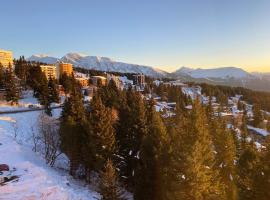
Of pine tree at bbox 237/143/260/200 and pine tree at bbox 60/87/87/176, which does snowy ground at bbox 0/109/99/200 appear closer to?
pine tree at bbox 60/87/87/176

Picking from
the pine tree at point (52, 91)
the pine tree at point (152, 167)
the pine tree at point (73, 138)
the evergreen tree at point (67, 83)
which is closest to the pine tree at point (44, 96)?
the pine tree at point (52, 91)

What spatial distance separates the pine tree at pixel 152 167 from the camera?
1080 inches

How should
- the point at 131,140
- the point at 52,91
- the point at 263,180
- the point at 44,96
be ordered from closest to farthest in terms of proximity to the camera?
the point at 263,180 < the point at 131,140 < the point at 44,96 < the point at 52,91

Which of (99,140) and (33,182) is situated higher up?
(99,140)

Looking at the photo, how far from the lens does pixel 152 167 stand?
93.0 ft

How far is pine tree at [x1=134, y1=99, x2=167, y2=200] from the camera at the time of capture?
27422 mm

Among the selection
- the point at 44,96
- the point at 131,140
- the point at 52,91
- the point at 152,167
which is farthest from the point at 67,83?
the point at 152,167

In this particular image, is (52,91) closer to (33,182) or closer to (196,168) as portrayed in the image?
(33,182)

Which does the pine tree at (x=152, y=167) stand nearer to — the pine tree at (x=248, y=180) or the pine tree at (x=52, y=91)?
the pine tree at (x=248, y=180)

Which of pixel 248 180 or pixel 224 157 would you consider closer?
pixel 248 180

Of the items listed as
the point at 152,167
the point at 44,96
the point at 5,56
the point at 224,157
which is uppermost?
the point at 5,56

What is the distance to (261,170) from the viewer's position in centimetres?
2131

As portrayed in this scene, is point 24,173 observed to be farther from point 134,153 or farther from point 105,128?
point 134,153

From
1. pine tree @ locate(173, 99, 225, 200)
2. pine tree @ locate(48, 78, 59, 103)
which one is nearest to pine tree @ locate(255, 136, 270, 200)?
pine tree @ locate(173, 99, 225, 200)
